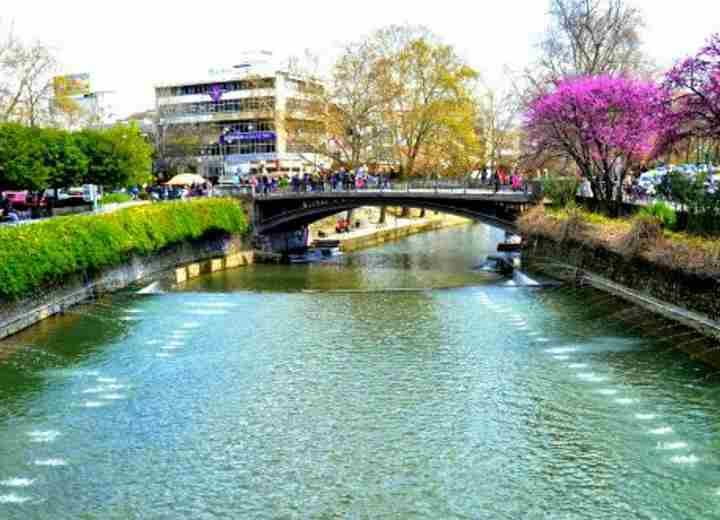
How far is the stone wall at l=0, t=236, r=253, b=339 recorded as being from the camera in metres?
30.3

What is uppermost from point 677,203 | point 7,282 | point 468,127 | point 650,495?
point 468,127

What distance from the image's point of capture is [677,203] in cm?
3291

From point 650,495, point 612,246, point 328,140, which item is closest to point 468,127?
point 328,140

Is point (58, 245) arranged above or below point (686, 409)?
above

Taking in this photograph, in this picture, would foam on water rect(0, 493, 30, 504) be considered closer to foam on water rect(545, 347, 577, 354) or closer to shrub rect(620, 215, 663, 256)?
foam on water rect(545, 347, 577, 354)

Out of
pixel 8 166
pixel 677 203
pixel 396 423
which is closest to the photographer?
pixel 396 423

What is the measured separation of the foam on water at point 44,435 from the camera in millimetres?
18709

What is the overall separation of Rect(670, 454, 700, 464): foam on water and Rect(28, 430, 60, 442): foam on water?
43.5ft

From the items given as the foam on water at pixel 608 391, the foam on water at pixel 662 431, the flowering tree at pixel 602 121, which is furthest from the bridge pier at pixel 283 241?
the foam on water at pixel 662 431

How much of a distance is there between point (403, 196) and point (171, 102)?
54659 mm

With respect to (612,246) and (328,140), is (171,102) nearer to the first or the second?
(328,140)

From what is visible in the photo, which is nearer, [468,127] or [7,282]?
[7,282]

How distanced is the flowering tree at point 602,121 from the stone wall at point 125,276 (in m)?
20.7

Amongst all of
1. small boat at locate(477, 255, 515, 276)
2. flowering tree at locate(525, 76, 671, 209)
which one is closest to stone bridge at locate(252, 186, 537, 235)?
small boat at locate(477, 255, 515, 276)
